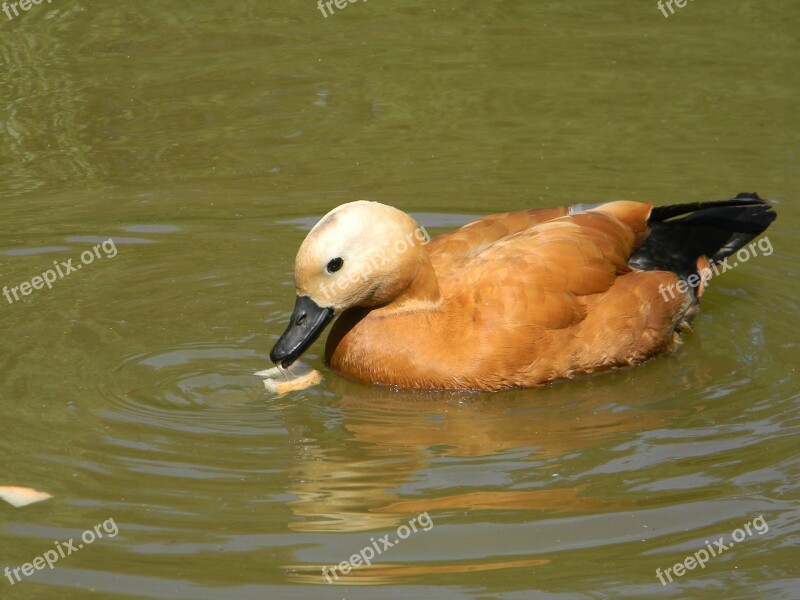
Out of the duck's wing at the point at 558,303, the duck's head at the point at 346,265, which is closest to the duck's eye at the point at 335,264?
the duck's head at the point at 346,265

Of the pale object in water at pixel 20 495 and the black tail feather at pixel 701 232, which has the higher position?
the pale object in water at pixel 20 495

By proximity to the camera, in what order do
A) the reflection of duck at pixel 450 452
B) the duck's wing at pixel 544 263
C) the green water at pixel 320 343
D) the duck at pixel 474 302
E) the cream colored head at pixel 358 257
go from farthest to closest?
1. the duck's wing at pixel 544 263
2. the duck at pixel 474 302
3. the cream colored head at pixel 358 257
4. the reflection of duck at pixel 450 452
5. the green water at pixel 320 343

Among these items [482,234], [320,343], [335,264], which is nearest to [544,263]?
[482,234]

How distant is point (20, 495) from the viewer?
578 cm

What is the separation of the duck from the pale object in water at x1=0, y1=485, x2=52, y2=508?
143 centimetres

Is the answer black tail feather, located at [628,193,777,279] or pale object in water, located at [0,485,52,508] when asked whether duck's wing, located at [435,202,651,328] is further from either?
pale object in water, located at [0,485,52,508]

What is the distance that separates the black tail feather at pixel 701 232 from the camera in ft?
25.7

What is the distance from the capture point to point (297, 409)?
6.75 metres

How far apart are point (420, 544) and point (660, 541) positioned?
3.21 feet

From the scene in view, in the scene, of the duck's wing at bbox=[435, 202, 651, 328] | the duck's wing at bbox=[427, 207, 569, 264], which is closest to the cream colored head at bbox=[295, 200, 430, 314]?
the duck's wing at bbox=[435, 202, 651, 328]

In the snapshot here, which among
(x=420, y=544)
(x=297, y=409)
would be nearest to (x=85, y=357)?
(x=297, y=409)

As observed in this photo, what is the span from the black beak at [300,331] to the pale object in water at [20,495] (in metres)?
1.43

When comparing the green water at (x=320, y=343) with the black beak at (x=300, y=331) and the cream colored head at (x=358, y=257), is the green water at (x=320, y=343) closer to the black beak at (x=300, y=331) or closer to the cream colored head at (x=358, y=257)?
the black beak at (x=300, y=331)

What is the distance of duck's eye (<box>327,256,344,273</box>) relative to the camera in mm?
6691
